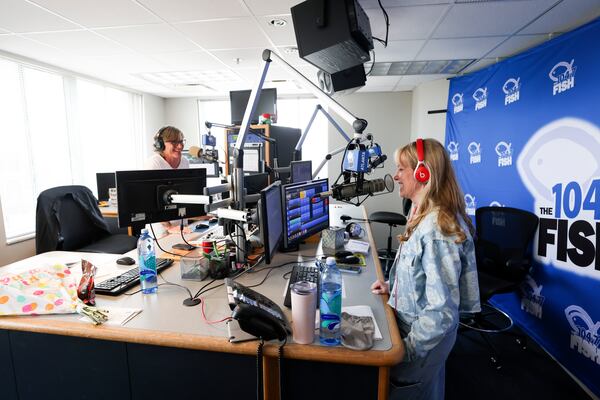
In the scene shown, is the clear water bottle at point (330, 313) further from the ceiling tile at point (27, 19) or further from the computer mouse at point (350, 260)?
the ceiling tile at point (27, 19)

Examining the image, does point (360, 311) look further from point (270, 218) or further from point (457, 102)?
point (457, 102)

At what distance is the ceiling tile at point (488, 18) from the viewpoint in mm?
2029

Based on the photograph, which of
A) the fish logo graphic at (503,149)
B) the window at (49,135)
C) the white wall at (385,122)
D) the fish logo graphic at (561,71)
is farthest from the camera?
the white wall at (385,122)

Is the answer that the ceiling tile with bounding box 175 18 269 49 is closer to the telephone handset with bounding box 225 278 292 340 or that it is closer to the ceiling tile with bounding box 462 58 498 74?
the telephone handset with bounding box 225 278 292 340

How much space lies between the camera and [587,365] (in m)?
1.99

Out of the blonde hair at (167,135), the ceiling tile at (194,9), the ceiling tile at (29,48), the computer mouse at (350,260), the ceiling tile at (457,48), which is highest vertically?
the ceiling tile at (29,48)

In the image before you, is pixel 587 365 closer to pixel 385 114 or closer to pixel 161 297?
pixel 161 297

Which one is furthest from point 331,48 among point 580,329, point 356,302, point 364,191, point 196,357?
point 580,329

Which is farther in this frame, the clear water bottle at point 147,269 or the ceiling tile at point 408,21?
the ceiling tile at point 408,21

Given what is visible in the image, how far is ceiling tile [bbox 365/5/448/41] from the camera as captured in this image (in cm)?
213

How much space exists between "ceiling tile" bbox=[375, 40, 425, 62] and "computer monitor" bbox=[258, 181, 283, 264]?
2.03 metres

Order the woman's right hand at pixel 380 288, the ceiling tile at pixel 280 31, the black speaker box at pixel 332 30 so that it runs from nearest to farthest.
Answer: the woman's right hand at pixel 380 288
the black speaker box at pixel 332 30
the ceiling tile at pixel 280 31

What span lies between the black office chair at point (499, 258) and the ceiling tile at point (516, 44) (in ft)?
4.86

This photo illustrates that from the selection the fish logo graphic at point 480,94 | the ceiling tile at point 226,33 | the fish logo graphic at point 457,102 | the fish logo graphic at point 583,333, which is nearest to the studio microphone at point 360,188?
the ceiling tile at point 226,33
